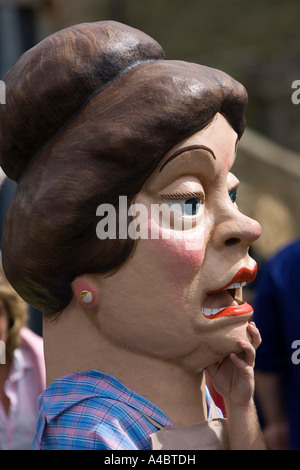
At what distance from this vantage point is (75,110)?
183 cm

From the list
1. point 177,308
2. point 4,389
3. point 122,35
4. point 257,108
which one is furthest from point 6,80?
point 257,108

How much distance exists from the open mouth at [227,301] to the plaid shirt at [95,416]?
0.30 meters

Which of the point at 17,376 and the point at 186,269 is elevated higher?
the point at 186,269

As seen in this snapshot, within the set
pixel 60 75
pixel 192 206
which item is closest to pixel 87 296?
pixel 192 206

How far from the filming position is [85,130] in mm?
1771

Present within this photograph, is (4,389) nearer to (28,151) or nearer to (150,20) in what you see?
(28,151)

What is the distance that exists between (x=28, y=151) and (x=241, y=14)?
11190mm

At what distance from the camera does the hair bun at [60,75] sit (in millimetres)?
1800

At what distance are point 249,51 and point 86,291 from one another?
10.7m

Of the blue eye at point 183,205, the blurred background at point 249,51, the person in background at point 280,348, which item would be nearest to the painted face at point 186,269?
the blue eye at point 183,205

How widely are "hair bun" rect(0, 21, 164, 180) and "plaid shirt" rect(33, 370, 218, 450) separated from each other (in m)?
0.66

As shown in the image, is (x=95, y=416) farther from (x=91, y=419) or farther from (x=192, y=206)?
(x=192, y=206)

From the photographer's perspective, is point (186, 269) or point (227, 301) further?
point (227, 301)

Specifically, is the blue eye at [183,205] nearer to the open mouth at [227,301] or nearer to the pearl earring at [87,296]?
the open mouth at [227,301]
